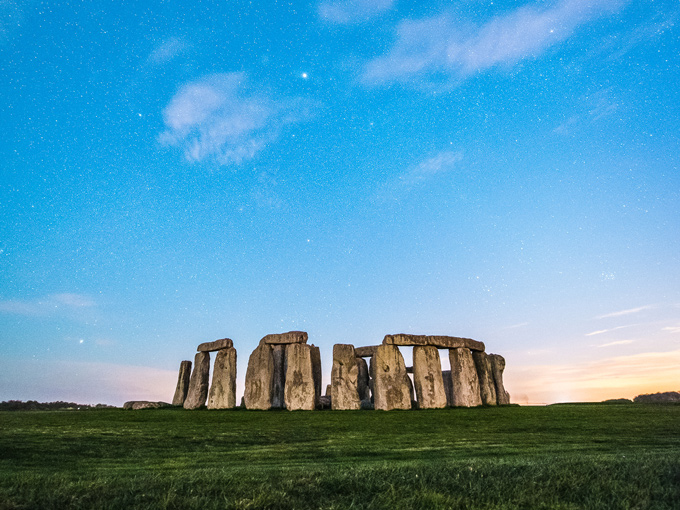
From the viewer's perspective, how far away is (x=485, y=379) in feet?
65.2

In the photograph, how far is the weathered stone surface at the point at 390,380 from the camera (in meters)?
16.9

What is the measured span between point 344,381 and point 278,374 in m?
3.68

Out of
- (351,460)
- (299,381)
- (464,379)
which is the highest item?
(299,381)

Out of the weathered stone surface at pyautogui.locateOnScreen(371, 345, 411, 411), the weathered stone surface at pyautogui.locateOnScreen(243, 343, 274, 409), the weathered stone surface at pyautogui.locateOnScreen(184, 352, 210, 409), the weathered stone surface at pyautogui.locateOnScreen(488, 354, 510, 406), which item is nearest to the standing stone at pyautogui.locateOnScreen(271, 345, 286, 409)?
the weathered stone surface at pyautogui.locateOnScreen(243, 343, 274, 409)

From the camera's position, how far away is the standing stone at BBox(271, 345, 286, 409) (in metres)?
19.2

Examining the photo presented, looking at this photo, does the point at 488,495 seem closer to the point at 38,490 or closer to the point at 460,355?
the point at 38,490

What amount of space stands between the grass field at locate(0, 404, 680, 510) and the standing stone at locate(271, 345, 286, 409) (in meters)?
4.25

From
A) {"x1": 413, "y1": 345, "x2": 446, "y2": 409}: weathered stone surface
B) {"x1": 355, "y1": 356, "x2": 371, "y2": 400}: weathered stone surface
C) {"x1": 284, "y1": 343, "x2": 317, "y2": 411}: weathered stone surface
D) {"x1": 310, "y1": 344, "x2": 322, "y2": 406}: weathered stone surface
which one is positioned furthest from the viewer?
{"x1": 355, "y1": 356, "x2": 371, "y2": 400}: weathered stone surface

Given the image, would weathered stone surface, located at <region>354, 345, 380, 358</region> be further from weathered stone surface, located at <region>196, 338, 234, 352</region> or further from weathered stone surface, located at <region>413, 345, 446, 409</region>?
weathered stone surface, located at <region>196, 338, 234, 352</region>

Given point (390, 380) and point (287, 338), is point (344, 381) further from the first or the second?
point (287, 338)

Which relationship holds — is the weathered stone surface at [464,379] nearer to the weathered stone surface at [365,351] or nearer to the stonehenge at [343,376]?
the stonehenge at [343,376]

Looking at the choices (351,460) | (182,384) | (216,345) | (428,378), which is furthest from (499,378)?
(351,460)

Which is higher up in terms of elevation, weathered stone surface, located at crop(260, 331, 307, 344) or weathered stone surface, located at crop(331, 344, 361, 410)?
weathered stone surface, located at crop(260, 331, 307, 344)

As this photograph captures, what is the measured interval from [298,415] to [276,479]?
33.8 ft
